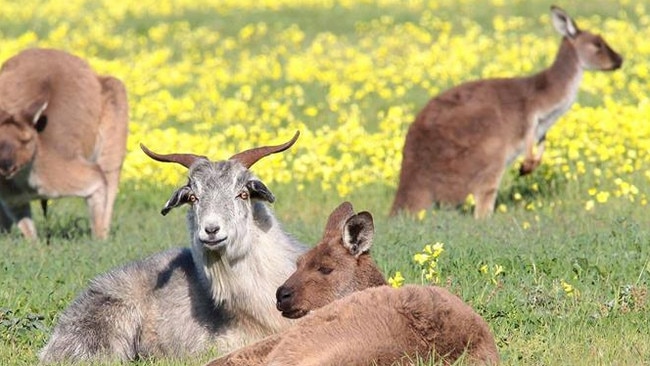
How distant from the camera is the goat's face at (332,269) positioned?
6.99 metres

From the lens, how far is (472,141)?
43.6ft

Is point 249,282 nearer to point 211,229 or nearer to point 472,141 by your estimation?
point 211,229

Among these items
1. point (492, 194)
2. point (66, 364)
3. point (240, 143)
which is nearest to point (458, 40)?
point (240, 143)

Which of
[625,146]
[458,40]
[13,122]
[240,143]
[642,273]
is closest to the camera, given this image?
[642,273]

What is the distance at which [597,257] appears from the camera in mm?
9102

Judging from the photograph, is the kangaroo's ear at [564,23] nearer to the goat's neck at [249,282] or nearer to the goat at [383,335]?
the goat's neck at [249,282]

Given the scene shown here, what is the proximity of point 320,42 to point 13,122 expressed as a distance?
11801 mm

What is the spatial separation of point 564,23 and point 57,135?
6.19 meters

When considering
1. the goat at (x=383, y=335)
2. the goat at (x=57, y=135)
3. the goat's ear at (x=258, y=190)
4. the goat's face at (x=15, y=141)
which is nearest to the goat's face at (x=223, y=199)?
the goat's ear at (x=258, y=190)

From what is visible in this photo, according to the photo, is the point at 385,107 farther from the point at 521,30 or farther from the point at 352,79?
→ the point at 521,30

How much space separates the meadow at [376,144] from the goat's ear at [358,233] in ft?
2.70

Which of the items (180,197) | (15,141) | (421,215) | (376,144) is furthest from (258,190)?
(376,144)

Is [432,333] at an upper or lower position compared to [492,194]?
upper

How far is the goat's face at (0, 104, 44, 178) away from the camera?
39.1 ft
